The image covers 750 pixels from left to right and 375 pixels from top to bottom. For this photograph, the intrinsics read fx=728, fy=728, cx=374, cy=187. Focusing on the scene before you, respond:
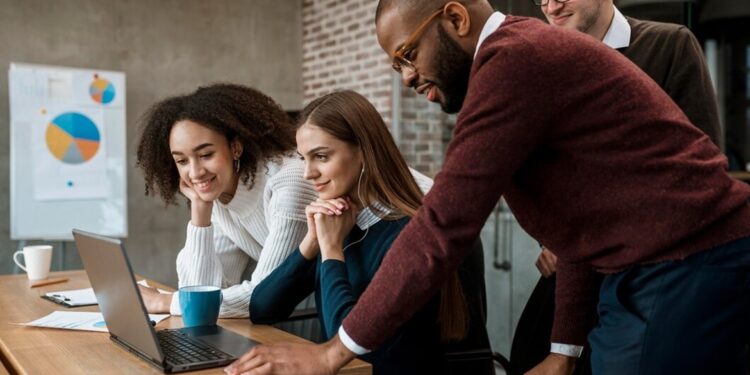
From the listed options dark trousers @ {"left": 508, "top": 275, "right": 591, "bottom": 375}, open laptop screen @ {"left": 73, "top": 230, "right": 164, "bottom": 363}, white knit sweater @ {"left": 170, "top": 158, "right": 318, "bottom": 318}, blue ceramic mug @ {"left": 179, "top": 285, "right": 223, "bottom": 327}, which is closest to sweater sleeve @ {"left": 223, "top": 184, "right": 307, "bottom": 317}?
white knit sweater @ {"left": 170, "top": 158, "right": 318, "bottom": 318}

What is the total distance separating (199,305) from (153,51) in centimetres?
412

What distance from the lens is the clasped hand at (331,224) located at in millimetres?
1626

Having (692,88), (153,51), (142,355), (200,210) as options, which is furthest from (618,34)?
(153,51)

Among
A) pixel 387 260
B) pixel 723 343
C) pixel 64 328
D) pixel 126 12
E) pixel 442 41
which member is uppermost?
pixel 126 12

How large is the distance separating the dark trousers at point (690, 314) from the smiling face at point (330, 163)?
0.80 m

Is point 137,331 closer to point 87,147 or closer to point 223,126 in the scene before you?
point 223,126

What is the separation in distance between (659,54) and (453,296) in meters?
0.81

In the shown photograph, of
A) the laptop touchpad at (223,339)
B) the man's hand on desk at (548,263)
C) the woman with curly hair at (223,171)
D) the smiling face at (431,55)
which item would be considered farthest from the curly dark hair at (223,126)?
the smiling face at (431,55)

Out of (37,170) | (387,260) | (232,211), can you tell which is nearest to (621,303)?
(387,260)

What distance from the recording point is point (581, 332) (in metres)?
1.38

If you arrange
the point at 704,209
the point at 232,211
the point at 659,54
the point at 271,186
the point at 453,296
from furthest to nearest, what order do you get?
the point at 232,211, the point at 271,186, the point at 659,54, the point at 453,296, the point at 704,209

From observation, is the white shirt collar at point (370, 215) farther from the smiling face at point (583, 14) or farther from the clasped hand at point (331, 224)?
the smiling face at point (583, 14)

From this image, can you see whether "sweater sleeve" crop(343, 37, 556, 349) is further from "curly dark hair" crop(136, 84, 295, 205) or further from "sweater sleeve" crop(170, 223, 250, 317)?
"curly dark hair" crop(136, 84, 295, 205)

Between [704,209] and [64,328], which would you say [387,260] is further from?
[64,328]
